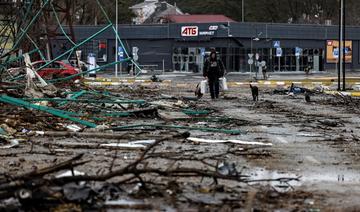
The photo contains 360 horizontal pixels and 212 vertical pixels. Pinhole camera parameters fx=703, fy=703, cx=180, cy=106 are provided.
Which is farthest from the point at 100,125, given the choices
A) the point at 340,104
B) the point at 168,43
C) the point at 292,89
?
the point at 168,43

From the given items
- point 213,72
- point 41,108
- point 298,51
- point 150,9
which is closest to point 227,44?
point 298,51

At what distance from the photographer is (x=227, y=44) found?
7669 centimetres

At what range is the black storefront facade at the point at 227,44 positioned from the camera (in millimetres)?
76375

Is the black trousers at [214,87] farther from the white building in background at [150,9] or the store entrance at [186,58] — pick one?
the white building in background at [150,9]

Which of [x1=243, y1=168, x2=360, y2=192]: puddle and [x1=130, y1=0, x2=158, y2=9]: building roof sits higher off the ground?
[x1=130, y1=0, x2=158, y2=9]: building roof

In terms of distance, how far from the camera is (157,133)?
40.3ft

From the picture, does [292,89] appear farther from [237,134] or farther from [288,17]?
[288,17]

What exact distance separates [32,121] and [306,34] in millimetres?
70532

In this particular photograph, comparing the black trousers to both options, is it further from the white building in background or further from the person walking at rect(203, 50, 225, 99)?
the white building in background

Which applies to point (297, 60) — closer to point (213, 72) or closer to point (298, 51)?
point (298, 51)

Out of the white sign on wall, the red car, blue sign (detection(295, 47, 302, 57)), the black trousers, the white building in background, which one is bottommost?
the black trousers

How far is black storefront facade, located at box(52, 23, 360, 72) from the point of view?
7638 cm

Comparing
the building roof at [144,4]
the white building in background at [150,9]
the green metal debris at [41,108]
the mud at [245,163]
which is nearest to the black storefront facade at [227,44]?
the white building in background at [150,9]

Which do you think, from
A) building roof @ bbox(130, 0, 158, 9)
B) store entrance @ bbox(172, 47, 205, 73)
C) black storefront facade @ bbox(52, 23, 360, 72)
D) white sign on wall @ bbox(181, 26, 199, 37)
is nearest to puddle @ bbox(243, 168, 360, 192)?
black storefront facade @ bbox(52, 23, 360, 72)
